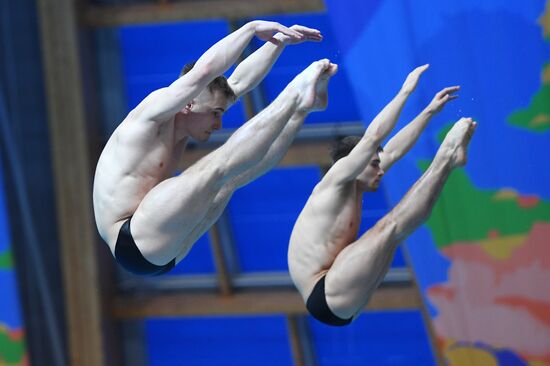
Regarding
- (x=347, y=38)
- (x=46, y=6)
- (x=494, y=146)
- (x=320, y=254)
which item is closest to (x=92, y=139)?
(x=46, y=6)

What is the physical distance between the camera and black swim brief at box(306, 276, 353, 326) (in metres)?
5.23

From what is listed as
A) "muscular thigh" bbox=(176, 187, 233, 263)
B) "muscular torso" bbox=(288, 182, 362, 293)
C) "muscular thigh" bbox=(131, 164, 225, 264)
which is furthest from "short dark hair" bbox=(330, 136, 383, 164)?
"muscular thigh" bbox=(131, 164, 225, 264)

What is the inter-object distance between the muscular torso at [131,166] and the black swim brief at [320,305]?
96cm

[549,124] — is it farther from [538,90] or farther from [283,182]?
[283,182]

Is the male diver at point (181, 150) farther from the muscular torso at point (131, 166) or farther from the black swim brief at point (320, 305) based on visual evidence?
the black swim brief at point (320, 305)

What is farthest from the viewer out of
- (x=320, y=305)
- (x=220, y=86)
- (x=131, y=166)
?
(x=320, y=305)

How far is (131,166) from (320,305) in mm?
1204

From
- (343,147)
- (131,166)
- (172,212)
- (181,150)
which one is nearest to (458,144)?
(343,147)

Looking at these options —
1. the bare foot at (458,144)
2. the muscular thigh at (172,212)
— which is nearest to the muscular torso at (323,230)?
the bare foot at (458,144)

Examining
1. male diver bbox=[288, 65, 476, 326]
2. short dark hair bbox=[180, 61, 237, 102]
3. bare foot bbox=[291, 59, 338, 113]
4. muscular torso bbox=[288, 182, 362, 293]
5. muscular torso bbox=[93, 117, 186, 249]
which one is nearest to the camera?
bare foot bbox=[291, 59, 338, 113]

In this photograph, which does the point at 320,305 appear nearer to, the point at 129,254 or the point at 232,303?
the point at 129,254

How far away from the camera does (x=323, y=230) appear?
5277 mm

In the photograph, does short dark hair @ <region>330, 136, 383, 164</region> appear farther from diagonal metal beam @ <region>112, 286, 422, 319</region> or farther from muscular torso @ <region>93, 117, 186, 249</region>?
diagonal metal beam @ <region>112, 286, 422, 319</region>

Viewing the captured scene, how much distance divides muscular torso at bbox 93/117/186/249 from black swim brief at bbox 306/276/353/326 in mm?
961
